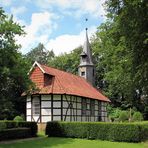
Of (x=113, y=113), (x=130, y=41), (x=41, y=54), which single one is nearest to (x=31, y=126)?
(x=130, y=41)

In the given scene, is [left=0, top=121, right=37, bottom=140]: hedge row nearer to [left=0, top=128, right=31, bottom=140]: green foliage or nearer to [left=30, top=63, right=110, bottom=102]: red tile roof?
[left=0, top=128, right=31, bottom=140]: green foliage

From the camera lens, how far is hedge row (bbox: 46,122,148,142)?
28803mm

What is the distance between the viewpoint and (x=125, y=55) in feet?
90.4

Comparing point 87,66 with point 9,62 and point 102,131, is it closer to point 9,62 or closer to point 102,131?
point 102,131

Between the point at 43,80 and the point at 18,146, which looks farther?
the point at 43,80

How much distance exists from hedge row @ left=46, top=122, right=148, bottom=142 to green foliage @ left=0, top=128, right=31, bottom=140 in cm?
207

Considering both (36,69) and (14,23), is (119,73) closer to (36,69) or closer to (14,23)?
(14,23)

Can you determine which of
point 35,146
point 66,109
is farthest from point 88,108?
point 35,146

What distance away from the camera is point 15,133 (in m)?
30.2

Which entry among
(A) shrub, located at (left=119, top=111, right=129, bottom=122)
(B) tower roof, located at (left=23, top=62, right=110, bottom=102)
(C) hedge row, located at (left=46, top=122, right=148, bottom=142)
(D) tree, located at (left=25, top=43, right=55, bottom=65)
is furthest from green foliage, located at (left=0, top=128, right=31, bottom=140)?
(D) tree, located at (left=25, top=43, right=55, bottom=65)

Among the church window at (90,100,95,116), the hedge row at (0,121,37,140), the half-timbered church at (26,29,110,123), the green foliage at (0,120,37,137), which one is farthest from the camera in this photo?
the church window at (90,100,95,116)

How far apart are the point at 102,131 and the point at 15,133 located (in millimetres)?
6656

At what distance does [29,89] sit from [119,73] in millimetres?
7219

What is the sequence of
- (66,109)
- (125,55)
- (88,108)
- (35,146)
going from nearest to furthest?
1. (35,146)
2. (125,55)
3. (66,109)
4. (88,108)
